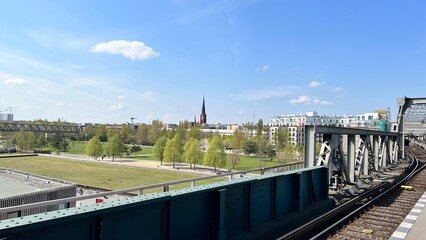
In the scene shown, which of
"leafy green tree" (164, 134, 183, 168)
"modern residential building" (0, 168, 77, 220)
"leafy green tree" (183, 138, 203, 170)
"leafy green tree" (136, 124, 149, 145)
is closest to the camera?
"modern residential building" (0, 168, 77, 220)

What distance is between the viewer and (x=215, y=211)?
804 centimetres

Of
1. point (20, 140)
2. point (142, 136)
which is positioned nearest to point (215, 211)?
point (20, 140)

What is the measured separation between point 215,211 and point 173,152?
6148 centimetres

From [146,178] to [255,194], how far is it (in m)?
42.5

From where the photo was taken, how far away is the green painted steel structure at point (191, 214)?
4.54m

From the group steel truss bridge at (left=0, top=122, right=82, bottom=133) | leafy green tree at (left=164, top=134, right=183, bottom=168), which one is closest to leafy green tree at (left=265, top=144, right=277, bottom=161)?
leafy green tree at (left=164, top=134, right=183, bottom=168)

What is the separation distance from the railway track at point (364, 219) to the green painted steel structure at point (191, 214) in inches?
35.8

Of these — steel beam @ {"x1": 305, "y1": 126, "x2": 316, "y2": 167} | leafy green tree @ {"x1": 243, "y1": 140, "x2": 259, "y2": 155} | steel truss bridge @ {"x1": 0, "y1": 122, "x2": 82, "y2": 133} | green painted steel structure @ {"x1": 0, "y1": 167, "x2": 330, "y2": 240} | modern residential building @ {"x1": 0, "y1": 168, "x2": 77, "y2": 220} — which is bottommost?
modern residential building @ {"x1": 0, "y1": 168, "x2": 77, "y2": 220}

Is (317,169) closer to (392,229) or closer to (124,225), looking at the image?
(392,229)

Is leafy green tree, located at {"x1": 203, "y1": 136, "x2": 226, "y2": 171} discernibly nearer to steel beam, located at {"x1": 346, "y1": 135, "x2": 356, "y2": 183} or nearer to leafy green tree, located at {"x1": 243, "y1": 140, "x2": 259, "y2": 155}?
leafy green tree, located at {"x1": 243, "y1": 140, "x2": 259, "y2": 155}

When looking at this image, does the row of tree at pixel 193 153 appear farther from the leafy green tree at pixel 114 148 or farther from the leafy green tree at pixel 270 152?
the leafy green tree at pixel 270 152

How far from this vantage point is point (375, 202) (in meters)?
14.5

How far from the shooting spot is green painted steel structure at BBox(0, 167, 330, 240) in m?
4.54

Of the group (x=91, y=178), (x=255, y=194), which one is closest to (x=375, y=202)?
(x=255, y=194)
